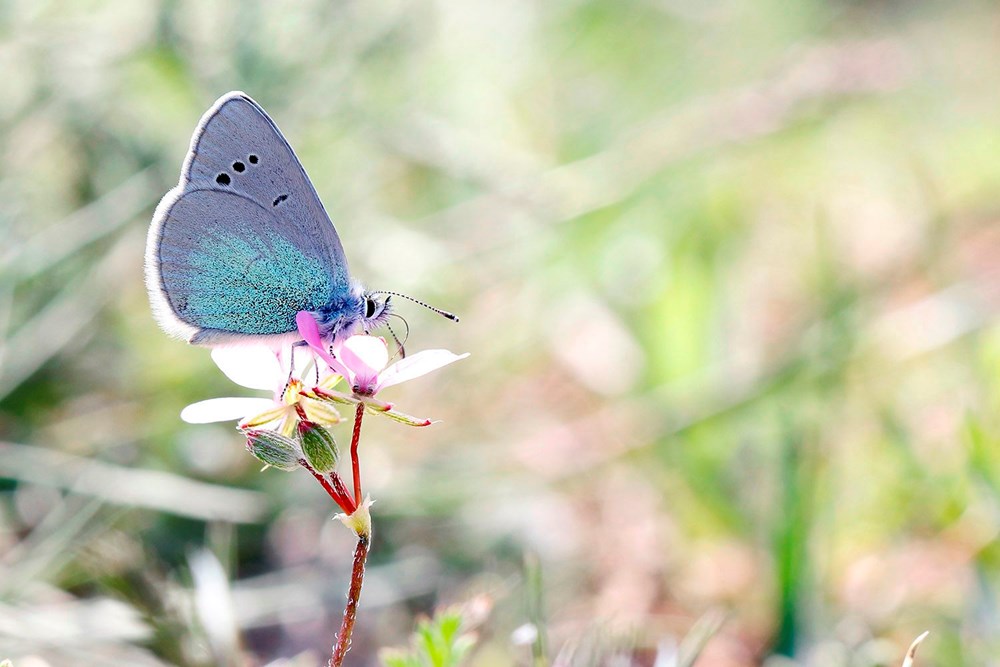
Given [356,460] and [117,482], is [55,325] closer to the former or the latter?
[117,482]

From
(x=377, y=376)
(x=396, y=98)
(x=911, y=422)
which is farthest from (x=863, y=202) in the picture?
(x=377, y=376)

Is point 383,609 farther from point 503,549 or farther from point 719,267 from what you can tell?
point 719,267

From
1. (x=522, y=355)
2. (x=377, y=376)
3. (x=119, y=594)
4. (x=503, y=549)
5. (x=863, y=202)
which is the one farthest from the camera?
(x=863, y=202)

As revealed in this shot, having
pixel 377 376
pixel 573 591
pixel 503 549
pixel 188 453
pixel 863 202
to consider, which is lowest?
pixel 573 591

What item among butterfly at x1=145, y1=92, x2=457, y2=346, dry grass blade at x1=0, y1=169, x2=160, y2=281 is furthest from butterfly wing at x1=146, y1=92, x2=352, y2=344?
dry grass blade at x1=0, y1=169, x2=160, y2=281

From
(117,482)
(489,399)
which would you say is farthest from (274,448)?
(489,399)

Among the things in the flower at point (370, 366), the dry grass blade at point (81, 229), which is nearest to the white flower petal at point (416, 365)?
the flower at point (370, 366)

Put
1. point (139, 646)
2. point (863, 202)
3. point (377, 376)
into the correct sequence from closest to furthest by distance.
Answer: point (377, 376), point (139, 646), point (863, 202)
